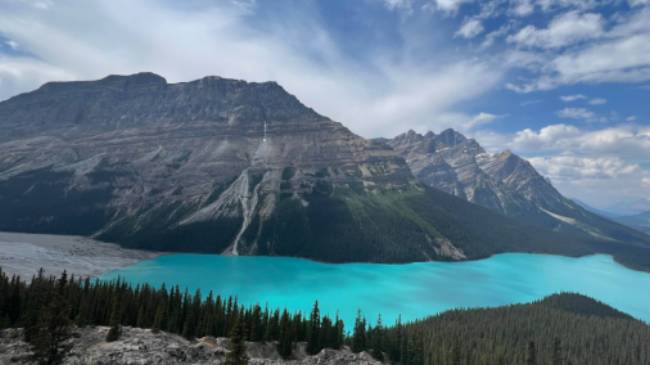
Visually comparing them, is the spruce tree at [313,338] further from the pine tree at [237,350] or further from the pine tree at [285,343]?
the pine tree at [237,350]

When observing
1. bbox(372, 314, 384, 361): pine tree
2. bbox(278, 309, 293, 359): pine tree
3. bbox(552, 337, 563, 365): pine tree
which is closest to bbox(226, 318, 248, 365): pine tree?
bbox(278, 309, 293, 359): pine tree

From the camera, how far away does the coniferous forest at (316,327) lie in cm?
5338

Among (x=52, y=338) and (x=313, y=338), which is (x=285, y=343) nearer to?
(x=313, y=338)

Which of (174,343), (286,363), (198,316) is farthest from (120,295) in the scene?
(286,363)

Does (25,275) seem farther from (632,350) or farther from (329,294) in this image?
(632,350)

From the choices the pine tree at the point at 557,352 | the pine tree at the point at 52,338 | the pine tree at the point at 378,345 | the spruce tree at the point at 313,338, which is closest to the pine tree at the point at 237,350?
the pine tree at the point at 52,338

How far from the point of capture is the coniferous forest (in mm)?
53375

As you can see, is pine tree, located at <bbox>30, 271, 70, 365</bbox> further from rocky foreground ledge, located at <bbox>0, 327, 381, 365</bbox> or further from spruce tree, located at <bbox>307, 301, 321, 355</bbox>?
spruce tree, located at <bbox>307, 301, 321, 355</bbox>

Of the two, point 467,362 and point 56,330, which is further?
point 467,362

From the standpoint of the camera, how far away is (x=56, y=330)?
142 feet

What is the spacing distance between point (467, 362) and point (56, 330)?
296 ft

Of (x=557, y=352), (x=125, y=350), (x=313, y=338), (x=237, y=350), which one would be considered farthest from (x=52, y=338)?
(x=557, y=352)

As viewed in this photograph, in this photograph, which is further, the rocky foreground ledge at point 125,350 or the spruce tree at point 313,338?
the spruce tree at point 313,338

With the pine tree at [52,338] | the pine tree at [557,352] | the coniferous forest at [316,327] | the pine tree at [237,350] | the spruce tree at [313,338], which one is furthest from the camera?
the pine tree at [557,352]
